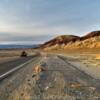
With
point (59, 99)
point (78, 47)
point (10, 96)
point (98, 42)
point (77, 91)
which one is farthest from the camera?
point (78, 47)

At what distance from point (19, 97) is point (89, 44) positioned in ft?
444

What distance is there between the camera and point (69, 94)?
10.7 metres

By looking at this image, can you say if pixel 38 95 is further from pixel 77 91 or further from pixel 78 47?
pixel 78 47

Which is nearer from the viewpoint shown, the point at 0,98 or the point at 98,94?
the point at 0,98

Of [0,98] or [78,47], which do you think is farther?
[78,47]

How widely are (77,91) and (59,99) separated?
2060mm

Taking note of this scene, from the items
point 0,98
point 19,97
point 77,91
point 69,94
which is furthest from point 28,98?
point 77,91

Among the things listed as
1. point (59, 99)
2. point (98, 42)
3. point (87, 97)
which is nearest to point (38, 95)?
point (59, 99)

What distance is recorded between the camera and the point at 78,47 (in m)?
154

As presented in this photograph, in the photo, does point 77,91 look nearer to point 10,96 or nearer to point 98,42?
point 10,96

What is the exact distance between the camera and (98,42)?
443 feet

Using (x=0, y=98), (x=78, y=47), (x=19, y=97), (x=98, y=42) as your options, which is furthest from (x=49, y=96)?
(x=78, y=47)

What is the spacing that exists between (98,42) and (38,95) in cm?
12729

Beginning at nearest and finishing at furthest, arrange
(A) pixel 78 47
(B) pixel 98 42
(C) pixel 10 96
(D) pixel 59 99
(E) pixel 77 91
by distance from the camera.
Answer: (D) pixel 59 99 < (C) pixel 10 96 < (E) pixel 77 91 < (B) pixel 98 42 < (A) pixel 78 47
